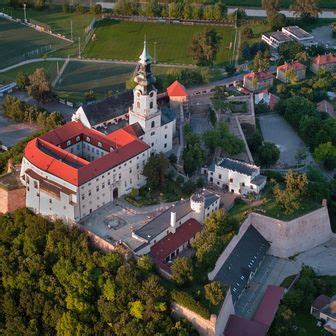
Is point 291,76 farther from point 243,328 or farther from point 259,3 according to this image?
point 243,328

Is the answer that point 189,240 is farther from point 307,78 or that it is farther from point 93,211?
point 307,78

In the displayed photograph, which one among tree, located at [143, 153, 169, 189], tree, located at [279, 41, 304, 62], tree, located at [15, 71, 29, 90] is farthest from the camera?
tree, located at [279, 41, 304, 62]

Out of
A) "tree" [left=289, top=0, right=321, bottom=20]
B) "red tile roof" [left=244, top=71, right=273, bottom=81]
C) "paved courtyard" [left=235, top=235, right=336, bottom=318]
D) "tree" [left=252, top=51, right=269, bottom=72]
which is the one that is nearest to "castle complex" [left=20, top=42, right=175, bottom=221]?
"paved courtyard" [left=235, top=235, right=336, bottom=318]

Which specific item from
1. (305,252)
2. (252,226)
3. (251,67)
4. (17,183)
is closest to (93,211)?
(17,183)

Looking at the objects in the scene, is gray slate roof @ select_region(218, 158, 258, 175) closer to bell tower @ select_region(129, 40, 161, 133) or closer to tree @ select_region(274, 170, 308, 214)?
tree @ select_region(274, 170, 308, 214)

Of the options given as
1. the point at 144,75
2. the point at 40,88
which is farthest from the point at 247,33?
the point at 144,75

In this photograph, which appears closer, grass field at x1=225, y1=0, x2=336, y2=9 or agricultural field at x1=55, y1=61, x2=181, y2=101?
agricultural field at x1=55, y1=61, x2=181, y2=101

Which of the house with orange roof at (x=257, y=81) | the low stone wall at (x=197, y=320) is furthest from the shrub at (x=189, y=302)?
the house with orange roof at (x=257, y=81)

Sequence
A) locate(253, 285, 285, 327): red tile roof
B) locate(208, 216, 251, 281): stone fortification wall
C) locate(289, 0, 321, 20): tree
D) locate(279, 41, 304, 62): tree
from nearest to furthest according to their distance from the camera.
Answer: locate(253, 285, 285, 327): red tile roof → locate(208, 216, 251, 281): stone fortification wall → locate(279, 41, 304, 62): tree → locate(289, 0, 321, 20): tree
